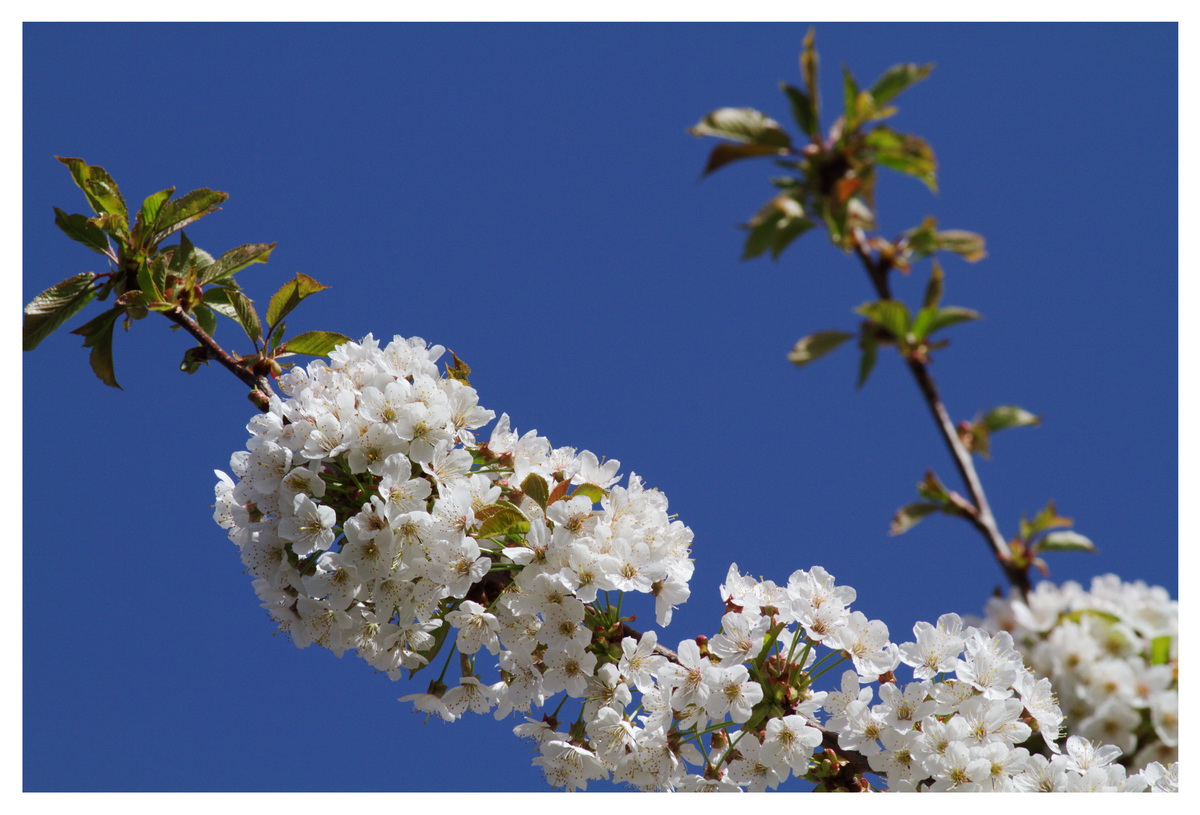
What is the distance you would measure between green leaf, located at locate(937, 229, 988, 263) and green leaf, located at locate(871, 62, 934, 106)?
51 centimetres

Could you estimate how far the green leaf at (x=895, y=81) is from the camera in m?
2.73

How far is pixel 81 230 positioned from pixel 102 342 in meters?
0.31

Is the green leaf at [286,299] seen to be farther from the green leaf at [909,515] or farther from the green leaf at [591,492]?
the green leaf at [909,515]

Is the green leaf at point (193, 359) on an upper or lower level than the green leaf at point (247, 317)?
lower

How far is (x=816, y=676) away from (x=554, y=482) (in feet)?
2.76

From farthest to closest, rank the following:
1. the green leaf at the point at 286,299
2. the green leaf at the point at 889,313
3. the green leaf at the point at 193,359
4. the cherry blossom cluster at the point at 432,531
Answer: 1. the green leaf at the point at 889,313
2. the green leaf at the point at 286,299
3. the green leaf at the point at 193,359
4. the cherry blossom cluster at the point at 432,531

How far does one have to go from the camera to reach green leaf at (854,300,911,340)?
9.65ft

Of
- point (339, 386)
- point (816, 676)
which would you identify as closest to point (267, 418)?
point (339, 386)

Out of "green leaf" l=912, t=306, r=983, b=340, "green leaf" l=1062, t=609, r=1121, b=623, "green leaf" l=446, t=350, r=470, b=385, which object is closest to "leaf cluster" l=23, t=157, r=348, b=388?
"green leaf" l=446, t=350, r=470, b=385

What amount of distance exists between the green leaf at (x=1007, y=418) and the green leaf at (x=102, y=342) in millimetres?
2877

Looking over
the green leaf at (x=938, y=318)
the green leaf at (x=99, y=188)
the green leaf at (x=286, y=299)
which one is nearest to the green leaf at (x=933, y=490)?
the green leaf at (x=938, y=318)

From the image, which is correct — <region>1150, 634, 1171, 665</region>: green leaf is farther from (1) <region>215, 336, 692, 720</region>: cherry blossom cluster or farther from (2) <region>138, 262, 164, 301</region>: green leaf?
(2) <region>138, 262, 164, 301</region>: green leaf

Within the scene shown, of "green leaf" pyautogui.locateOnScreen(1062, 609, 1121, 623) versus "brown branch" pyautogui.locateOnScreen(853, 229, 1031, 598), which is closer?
"brown branch" pyautogui.locateOnScreen(853, 229, 1031, 598)
